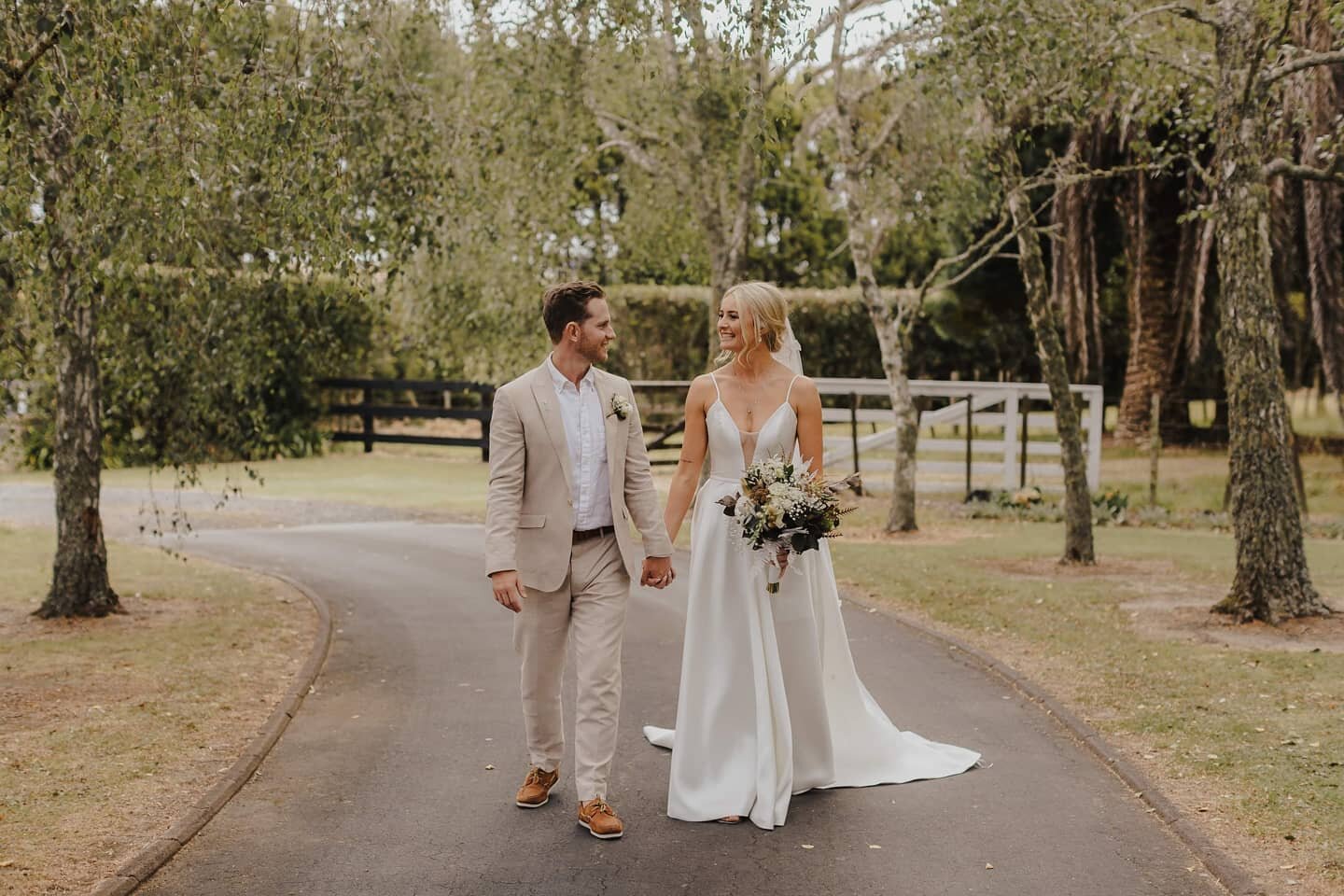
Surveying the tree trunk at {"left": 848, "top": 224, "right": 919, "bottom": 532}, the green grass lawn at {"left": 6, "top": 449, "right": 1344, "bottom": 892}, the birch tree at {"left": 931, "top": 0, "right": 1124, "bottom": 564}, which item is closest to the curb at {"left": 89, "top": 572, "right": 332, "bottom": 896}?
the green grass lawn at {"left": 6, "top": 449, "right": 1344, "bottom": 892}

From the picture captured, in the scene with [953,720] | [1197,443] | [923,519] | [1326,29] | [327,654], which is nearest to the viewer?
[953,720]

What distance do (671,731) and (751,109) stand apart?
3.33 meters

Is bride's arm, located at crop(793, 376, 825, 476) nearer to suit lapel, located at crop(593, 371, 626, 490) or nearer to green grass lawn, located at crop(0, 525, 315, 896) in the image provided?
suit lapel, located at crop(593, 371, 626, 490)

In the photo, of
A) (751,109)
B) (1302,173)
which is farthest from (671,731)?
(1302,173)

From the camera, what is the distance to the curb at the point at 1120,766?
553cm

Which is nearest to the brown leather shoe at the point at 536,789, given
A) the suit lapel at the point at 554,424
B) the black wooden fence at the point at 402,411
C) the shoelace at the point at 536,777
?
the shoelace at the point at 536,777

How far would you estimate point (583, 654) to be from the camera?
240 inches

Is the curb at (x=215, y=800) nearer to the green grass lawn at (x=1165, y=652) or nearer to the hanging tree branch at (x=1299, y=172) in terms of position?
the green grass lawn at (x=1165, y=652)

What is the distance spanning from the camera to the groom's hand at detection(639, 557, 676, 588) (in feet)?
20.3

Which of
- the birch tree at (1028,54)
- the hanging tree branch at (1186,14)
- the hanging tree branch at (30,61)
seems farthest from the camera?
the birch tree at (1028,54)

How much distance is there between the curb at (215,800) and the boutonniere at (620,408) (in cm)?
253

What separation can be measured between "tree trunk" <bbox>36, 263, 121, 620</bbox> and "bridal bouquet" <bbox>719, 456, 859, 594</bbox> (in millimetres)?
6525

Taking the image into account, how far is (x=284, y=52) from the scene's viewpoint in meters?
9.05

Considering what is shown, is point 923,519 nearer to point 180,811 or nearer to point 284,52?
point 284,52
